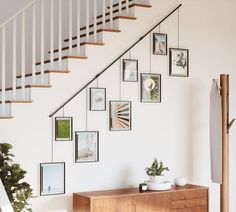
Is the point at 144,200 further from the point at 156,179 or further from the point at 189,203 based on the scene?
the point at 189,203

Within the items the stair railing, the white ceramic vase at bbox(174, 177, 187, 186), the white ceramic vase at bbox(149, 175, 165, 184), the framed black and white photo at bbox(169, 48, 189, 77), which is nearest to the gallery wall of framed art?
the framed black and white photo at bbox(169, 48, 189, 77)

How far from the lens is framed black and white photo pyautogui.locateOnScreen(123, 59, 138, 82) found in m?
6.39

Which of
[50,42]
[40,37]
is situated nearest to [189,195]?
[50,42]

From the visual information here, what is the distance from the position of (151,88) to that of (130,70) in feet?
1.24

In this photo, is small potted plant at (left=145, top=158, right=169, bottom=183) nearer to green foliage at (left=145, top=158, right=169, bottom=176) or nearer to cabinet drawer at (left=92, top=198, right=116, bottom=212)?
green foliage at (left=145, top=158, right=169, bottom=176)

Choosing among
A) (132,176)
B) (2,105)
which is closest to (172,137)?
(132,176)

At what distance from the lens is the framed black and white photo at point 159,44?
6.62 m

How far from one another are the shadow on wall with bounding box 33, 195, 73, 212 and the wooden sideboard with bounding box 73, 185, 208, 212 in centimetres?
8

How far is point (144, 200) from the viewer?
5.93 metres

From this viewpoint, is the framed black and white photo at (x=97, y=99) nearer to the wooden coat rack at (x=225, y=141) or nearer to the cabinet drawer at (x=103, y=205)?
the cabinet drawer at (x=103, y=205)

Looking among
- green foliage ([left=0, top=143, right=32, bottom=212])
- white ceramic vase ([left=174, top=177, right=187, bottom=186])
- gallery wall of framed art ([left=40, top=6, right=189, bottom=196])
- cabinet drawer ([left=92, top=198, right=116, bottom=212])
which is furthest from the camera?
white ceramic vase ([left=174, top=177, right=187, bottom=186])

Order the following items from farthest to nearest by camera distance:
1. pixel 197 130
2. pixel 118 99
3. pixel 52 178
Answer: pixel 197 130, pixel 118 99, pixel 52 178

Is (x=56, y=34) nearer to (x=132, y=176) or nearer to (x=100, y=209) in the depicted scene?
(x=132, y=176)

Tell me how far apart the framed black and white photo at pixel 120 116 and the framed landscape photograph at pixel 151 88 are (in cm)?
26
